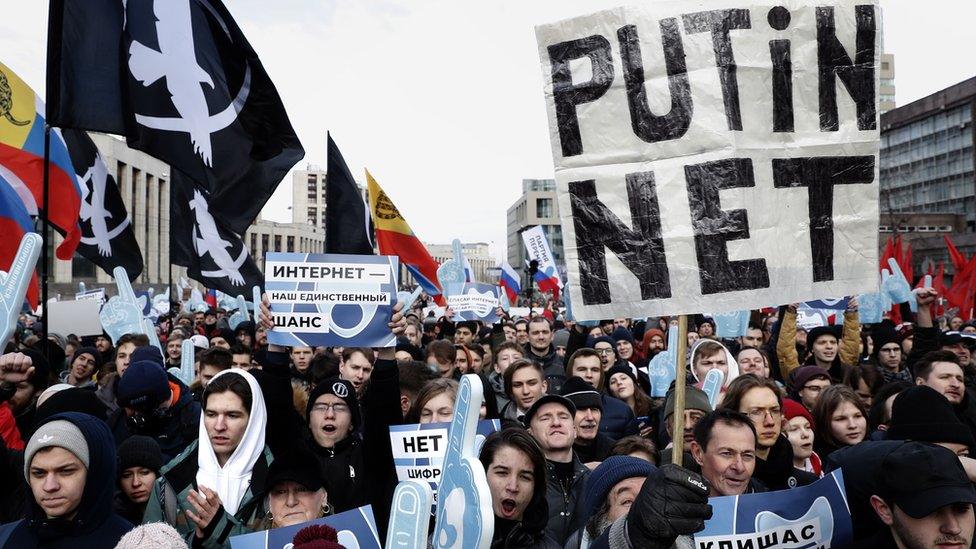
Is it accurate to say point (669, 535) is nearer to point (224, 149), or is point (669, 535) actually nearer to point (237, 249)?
point (224, 149)

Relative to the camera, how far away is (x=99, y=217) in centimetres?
895

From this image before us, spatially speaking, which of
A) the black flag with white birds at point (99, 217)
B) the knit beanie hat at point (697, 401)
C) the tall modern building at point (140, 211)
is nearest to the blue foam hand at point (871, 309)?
the knit beanie hat at point (697, 401)

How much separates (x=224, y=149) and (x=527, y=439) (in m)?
3.79

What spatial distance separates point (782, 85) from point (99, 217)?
7.96 metres

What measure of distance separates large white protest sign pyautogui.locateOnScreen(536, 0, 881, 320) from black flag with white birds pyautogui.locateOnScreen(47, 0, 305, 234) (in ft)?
12.0

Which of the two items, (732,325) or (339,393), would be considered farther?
(732,325)

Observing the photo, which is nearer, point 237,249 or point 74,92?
point 74,92

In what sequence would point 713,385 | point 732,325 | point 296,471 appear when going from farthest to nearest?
1. point 732,325
2. point 713,385
3. point 296,471

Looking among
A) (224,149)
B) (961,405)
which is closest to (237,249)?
(224,149)

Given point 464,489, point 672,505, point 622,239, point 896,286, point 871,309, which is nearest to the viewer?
point 672,505

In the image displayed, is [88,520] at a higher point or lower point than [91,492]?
lower

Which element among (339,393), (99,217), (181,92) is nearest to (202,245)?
(99,217)

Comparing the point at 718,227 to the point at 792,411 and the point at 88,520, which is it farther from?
the point at 88,520

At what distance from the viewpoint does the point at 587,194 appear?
3227mm
